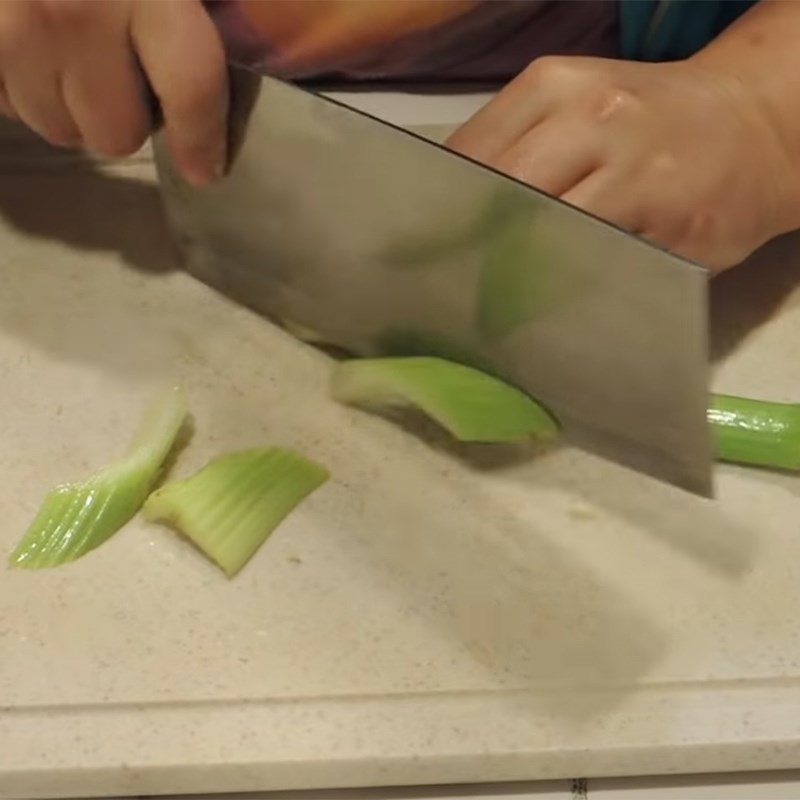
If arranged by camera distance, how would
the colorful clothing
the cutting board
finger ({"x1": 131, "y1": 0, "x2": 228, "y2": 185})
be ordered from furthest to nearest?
the colorful clothing, finger ({"x1": 131, "y1": 0, "x2": 228, "y2": 185}), the cutting board

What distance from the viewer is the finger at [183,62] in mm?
681

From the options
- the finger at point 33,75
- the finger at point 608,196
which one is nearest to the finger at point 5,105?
the finger at point 33,75

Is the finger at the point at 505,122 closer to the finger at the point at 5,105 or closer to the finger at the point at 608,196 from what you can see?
the finger at the point at 608,196

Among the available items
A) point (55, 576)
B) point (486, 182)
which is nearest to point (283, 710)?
point (55, 576)

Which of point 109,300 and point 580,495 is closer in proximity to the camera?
point 580,495

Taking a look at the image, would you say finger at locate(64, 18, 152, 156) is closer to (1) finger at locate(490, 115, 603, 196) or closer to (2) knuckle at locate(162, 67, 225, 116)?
(2) knuckle at locate(162, 67, 225, 116)

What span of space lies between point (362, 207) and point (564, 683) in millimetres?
272

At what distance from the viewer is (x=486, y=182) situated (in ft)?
2.01

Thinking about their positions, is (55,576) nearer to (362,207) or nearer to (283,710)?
(283,710)

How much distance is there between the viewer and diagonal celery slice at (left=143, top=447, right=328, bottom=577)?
66 cm

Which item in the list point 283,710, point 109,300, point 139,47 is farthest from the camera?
point 109,300

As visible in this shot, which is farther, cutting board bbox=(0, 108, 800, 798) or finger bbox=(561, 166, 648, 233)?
finger bbox=(561, 166, 648, 233)

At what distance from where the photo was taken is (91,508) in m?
0.68

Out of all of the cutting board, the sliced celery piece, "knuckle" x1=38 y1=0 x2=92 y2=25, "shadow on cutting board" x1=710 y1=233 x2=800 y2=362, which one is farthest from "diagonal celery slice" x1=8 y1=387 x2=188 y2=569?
"shadow on cutting board" x1=710 y1=233 x2=800 y2=362
